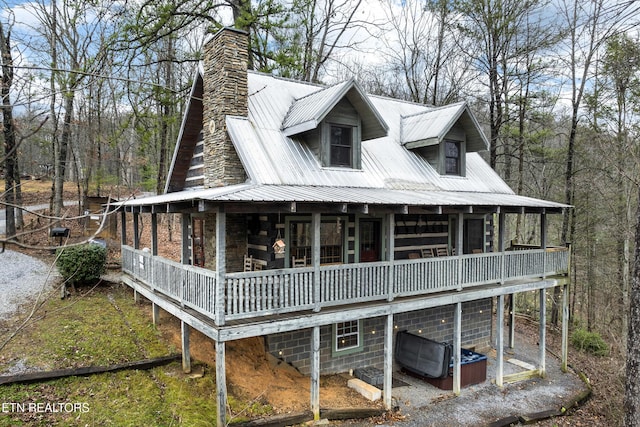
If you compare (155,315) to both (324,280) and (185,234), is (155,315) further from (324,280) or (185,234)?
(324,280)

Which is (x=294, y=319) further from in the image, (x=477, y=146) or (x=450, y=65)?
(x=450, y=65)

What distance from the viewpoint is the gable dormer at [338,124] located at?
11961mm

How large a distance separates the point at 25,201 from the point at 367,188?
31.0m

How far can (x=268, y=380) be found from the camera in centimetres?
1081

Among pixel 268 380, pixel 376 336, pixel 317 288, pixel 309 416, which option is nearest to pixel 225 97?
pixel 317 288

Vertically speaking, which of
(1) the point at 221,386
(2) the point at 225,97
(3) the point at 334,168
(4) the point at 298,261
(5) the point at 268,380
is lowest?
(5) the point at 268,380

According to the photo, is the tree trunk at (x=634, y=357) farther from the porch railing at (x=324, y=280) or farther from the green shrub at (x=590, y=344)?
the green shrub at (x=590, y=344)

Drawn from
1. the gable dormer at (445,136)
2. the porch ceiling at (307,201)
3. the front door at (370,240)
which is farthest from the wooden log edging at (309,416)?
the gable dormer at (445,136)

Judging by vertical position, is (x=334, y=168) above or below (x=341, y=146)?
below

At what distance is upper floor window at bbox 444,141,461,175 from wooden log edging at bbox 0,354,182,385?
11671mm

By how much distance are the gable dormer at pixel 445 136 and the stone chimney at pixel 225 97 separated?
6.76 meters

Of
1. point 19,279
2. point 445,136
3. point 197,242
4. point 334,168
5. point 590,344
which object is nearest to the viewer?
point 334,168

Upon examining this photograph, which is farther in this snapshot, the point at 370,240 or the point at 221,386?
A: the point at 370,240

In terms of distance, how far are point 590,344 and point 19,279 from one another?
24.7 m
